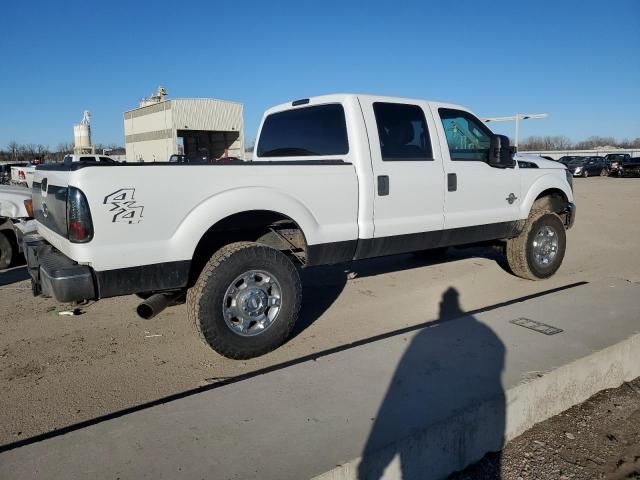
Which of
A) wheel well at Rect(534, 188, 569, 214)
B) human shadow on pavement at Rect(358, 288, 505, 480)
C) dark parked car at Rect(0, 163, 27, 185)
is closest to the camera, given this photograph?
human shadow on pavement at Rect(358, 288, 505, 480)

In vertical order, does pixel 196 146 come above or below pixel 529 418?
above

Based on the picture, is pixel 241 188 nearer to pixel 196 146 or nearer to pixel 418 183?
pixel 418 183

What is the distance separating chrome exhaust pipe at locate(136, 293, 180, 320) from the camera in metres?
3.84

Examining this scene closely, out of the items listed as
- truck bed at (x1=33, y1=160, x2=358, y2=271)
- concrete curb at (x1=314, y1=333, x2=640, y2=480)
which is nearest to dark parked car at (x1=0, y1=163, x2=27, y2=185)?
truck bed at (x1=33, y1=160, x2=358, y2=271)

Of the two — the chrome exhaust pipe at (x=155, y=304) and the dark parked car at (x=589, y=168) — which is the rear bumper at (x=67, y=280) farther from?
the dark parked car at (x=589, y=168)

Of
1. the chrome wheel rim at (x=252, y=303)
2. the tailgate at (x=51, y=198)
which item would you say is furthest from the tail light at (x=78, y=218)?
the chrome wheel rim at (x=252, y=303)

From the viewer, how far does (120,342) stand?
454 centimetres

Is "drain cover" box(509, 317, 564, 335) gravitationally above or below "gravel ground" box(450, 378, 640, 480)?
above

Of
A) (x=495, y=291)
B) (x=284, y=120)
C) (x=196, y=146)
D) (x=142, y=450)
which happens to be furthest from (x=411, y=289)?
(x=196, y=146)

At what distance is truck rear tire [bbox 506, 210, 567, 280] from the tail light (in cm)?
492

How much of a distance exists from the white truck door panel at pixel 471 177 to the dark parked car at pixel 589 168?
115 ft

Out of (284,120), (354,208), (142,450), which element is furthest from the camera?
(284,120)

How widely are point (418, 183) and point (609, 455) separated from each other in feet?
8.94

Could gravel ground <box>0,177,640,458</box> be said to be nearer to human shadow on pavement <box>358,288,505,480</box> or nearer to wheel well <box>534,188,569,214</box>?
wheel well <box>534,188,569,214</box>
